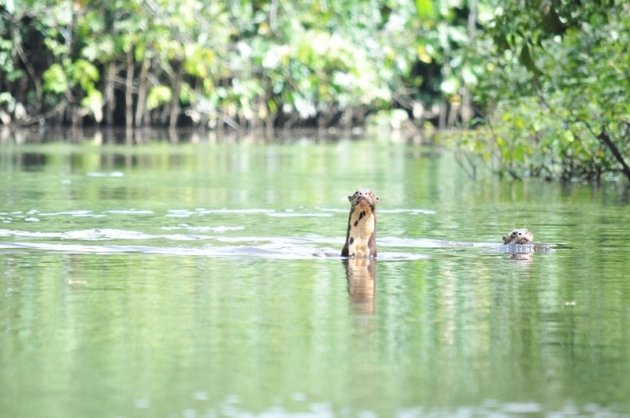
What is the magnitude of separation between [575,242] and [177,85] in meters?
39.0

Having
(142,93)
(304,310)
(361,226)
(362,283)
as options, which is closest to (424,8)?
(304,310)

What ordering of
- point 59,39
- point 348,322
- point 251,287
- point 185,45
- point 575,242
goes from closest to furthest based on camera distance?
1. point 348,322
2. point 251,287
3. point 575,242
4. point 185,45
5. point 59,39

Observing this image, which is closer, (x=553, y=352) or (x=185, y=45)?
(x=553, y=352)

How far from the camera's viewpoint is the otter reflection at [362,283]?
38.3ft

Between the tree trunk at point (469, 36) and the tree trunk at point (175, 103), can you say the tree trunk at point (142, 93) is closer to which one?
the tree trunk at point (175, 103)

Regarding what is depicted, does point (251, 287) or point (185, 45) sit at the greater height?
point (185, 45)

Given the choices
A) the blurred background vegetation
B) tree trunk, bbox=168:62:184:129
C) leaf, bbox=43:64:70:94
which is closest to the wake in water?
the blurred background vegetation

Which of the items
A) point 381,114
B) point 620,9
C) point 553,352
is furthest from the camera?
point 381,114

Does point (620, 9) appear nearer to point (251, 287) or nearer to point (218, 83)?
point (251, 287)

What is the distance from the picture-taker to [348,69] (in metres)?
35.0

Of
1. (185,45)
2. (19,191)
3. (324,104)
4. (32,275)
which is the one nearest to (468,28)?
(324,104)

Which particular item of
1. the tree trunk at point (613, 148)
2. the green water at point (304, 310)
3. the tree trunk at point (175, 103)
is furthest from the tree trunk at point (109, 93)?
the green water at point (304, 310)

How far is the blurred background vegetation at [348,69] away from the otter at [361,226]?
1.57m

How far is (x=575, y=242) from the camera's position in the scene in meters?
16.8
